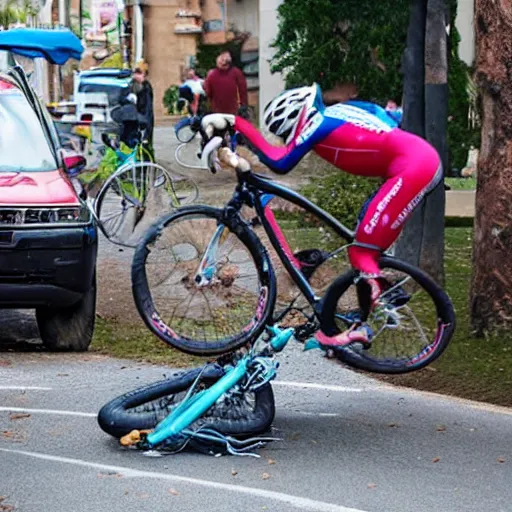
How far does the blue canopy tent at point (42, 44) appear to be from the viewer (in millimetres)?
17719

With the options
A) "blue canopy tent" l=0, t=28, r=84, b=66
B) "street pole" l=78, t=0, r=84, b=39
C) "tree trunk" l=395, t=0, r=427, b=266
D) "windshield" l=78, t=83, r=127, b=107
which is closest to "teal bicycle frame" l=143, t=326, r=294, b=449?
"tree trunk" l=395, t=0, r=427, b=266

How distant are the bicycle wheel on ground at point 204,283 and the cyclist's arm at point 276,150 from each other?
403mm

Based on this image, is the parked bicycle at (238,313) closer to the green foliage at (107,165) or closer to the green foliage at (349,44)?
the green foliage at (107,165)

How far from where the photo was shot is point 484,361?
11.4 meters

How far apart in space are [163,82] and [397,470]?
40917 millimetres

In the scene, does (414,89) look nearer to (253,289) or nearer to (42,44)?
(42,44)

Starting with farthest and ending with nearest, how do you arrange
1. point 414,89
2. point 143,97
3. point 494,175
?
point 143,97
point 414,89
point 494,175

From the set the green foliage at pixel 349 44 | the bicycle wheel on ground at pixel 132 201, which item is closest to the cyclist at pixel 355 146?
the bicycle wheel on ground at pixel 132 201

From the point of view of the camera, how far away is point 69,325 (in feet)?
39.8

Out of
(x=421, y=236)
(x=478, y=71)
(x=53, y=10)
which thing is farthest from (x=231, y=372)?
(x=53, y=10)

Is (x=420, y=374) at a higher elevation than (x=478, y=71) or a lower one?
lower

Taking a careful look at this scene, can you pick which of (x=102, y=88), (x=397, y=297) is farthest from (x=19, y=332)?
(x=102, y=88)

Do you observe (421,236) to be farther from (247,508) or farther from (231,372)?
(247,508)

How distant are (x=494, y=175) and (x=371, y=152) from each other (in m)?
3.70
